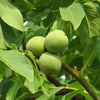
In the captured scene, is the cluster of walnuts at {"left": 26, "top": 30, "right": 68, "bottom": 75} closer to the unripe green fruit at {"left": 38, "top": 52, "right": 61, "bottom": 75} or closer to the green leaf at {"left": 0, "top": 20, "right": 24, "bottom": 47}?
the unripe green fruit at {"left": 38, "top": 52, "right": 61, "bottom": 75}

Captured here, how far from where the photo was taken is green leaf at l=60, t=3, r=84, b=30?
43.7 inches

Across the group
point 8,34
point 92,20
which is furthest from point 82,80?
point 8,34

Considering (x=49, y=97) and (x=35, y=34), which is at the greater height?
(x=35, y=34)

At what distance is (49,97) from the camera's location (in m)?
1.25

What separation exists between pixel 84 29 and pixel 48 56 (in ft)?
0.89

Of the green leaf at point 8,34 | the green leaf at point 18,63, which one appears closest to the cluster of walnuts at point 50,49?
the green leaf at point 8,34

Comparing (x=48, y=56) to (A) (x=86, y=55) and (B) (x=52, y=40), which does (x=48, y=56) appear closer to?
(B) (x=52, y=40)

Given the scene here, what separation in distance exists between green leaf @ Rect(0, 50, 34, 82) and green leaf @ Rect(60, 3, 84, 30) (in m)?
0.32

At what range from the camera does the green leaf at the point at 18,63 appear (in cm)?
82

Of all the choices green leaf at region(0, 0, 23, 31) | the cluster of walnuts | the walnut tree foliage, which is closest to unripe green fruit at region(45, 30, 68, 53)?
the cluster of walnuts

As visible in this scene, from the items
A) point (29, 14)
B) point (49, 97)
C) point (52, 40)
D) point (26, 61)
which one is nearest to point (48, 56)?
point (52, 40)

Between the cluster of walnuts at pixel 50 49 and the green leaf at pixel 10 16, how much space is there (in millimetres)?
215

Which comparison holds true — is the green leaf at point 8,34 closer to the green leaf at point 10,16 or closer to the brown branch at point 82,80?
the green leaf at point 10,16

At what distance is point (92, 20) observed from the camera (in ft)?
4.21
